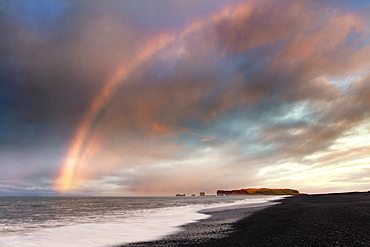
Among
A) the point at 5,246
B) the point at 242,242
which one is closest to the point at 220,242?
the point at 242,242

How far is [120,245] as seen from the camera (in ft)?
36.4

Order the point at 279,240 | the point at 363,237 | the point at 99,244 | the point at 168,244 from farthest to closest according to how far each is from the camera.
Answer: the point at 99,244 → the point at 168,244 → the point at 279,240 → the point at 363,237

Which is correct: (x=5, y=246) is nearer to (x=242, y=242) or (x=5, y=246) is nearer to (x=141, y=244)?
(x=141, y=244)

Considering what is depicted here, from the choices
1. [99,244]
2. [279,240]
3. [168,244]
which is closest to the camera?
[279,240]

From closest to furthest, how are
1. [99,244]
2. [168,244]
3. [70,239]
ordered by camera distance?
[168,244], [99,244], [70,239]

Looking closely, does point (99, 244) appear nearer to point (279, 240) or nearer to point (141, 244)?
point (141, 244)

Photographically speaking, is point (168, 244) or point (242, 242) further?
point (168, 244)

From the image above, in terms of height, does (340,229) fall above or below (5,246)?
above

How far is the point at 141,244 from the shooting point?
11086 mm

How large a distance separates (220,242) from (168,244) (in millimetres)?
2452

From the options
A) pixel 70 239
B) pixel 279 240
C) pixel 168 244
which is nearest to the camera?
pixel 279 240

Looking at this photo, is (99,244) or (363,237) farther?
(99,244)

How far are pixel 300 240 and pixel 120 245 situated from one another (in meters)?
8.28

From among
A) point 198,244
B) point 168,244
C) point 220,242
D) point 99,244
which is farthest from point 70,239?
point 220,242
